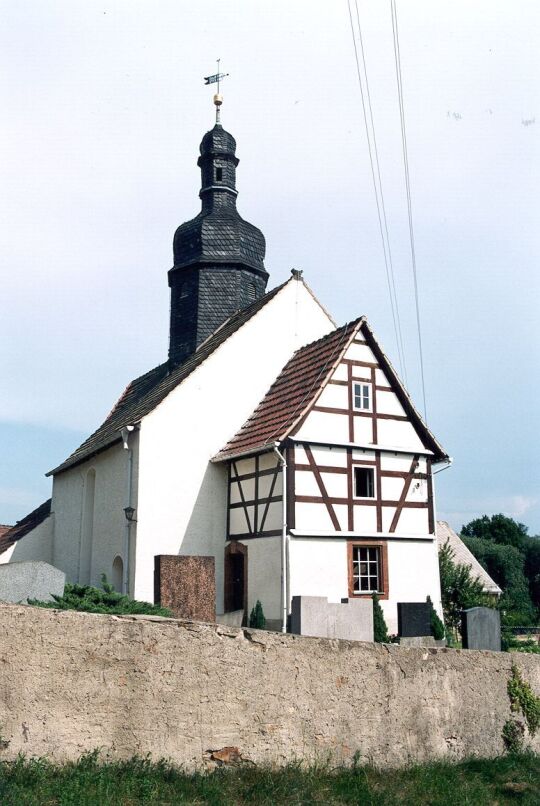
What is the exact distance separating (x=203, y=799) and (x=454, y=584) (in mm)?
18209

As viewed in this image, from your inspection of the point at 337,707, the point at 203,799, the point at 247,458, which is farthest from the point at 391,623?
the point at 203,799

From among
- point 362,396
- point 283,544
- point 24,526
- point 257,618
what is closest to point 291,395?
point 362,396

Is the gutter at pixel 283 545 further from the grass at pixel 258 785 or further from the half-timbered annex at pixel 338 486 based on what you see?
the grass at pixel 258 785

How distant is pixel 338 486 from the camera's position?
18.2 metres

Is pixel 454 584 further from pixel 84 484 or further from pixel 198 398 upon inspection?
pixel 84 484

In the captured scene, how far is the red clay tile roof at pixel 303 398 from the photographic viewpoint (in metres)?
18.5

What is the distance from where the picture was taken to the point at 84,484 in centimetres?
2392

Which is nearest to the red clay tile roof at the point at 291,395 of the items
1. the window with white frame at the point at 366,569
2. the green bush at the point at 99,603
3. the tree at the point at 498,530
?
the window with white frame at the point at 366,569

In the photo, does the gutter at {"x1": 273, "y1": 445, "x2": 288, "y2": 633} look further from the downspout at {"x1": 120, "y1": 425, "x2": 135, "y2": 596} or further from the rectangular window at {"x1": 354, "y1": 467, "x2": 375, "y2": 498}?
the downspout at {"x1": 120, "y1": 425, "x2": 135, "y2": 596}

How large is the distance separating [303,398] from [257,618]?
16.4 ft

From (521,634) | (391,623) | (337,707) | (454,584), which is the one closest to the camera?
(337,707)

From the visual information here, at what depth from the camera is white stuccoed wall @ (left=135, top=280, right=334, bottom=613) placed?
1911 centimetres

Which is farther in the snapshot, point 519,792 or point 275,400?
point 275,400

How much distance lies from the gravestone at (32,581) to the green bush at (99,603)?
0.73ft
